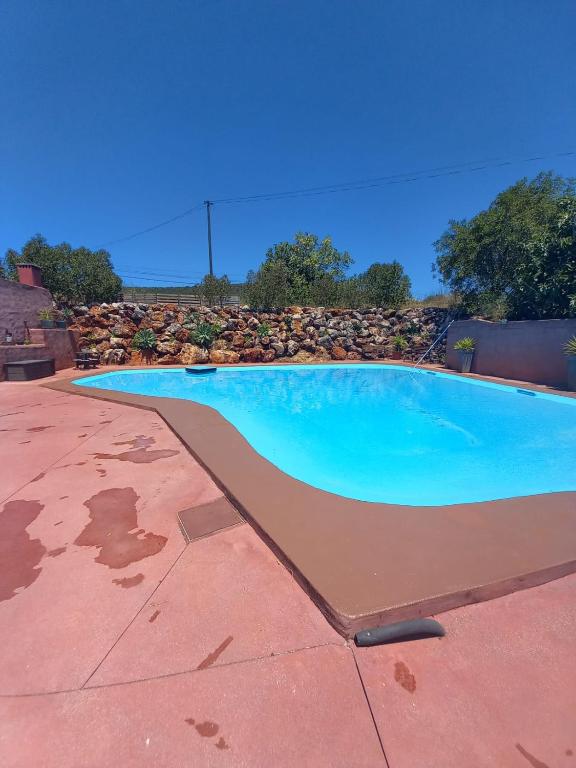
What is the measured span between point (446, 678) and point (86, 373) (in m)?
11.9

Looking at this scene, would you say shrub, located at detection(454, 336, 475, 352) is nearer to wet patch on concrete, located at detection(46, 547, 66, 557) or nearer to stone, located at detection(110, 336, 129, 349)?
wet patch on concrete, located at detection(46, 547, 66, 557)

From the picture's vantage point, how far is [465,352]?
10.9 meters

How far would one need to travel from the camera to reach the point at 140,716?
1.19 meters

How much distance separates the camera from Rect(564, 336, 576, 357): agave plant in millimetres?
7434

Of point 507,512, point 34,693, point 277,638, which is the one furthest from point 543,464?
point 34,693

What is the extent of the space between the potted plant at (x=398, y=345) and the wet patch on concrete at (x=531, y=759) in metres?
15.7

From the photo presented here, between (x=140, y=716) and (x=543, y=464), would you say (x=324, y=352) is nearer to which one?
(x=543, y=464)

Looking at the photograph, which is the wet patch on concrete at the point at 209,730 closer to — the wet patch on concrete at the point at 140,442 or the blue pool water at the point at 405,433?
the blue pool water at the point at 405,433

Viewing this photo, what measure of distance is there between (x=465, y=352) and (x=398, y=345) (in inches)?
200

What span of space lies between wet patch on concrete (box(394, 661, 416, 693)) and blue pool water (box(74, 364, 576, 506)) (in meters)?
2.14

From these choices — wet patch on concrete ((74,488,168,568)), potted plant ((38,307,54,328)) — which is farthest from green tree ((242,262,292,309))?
wet patch on concrete ((74,488,168,568))

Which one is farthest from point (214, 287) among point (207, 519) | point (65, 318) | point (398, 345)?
point (207, 519)

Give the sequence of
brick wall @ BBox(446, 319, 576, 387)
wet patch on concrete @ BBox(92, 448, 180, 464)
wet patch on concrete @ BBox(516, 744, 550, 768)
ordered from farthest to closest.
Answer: brick wall @ BBox(446, 319, 576, 387)
wet patch on concrete @ BBox(92, 448, 180, 464)
wet patch on concrete @ BBox(516, 744, 550, 768)

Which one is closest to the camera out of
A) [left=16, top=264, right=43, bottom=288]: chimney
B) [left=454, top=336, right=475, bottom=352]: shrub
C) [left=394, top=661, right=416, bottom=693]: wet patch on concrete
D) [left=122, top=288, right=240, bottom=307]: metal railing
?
[left=394, top=661, right=416, bottom=693]: wet patch on concrete
